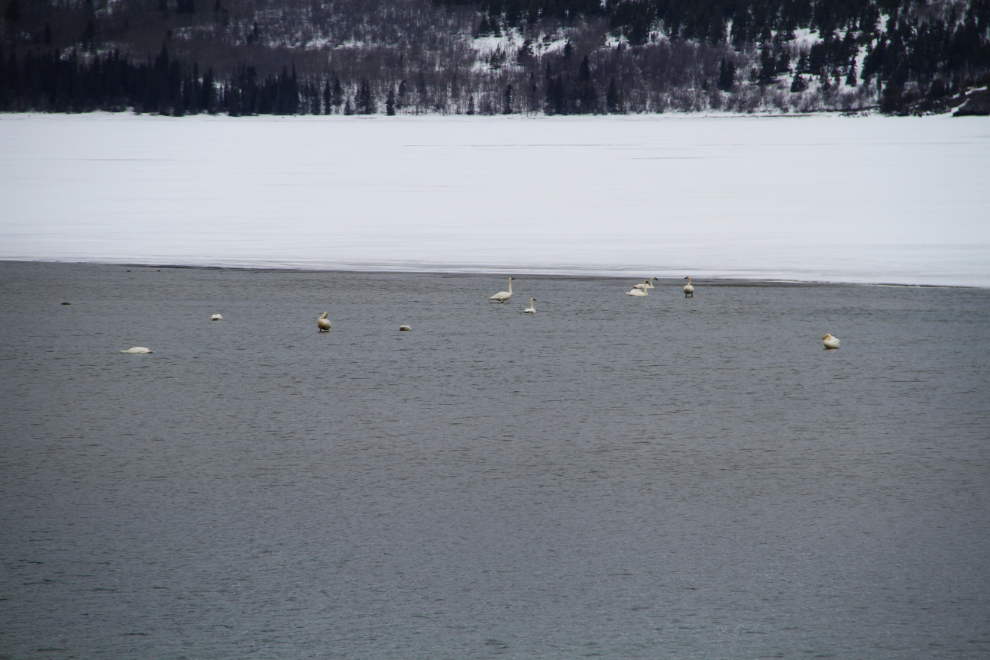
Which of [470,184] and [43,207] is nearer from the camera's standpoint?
[43,207]

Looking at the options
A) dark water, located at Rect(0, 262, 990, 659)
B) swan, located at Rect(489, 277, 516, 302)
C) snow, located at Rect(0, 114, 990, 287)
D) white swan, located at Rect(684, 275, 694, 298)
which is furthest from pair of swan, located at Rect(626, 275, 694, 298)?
snow, located at Rect(0, 114, 990, 287)

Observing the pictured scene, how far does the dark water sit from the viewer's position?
3.55 metres

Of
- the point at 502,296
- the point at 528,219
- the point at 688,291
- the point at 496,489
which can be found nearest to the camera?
the point at 496,489

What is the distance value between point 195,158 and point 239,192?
2545 centimetres

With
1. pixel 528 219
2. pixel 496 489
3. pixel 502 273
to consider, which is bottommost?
pixel 496 489

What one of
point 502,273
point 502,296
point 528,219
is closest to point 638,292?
point 502,296

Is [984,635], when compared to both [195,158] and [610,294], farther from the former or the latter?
[195,158]

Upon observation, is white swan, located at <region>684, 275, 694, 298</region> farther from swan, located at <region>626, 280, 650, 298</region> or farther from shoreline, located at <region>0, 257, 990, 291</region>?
shoreline, located at <region>0, 257, 990, 291</region>

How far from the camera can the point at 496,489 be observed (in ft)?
16.5

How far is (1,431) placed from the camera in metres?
6.15

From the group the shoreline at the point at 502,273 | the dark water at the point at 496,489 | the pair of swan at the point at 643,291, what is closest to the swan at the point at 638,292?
the pair of swan at the point at 643,291

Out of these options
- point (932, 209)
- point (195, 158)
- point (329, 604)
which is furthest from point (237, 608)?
point (195, 158)

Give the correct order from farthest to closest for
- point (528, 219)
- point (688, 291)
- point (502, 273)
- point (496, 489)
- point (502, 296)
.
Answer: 1. point (528, 219)
2. point (502, 273)
3. point (688, 291)
4. point (502, 296)
5. point (496, 489)

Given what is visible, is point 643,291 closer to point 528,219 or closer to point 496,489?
point 496,489
